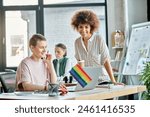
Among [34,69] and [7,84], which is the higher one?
[34,69]

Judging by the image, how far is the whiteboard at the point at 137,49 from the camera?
4.98 metres

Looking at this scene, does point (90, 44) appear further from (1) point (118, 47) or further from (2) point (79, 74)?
(1) point (118, 47)

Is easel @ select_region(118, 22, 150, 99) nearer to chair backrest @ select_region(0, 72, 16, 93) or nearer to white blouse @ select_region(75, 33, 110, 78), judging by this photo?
white blouse @ select_region(75, 33, 110, 78)

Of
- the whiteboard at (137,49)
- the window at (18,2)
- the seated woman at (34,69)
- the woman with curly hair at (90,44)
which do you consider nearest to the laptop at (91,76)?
the seated woman at (34,69)

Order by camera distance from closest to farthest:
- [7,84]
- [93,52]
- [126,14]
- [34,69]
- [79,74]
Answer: [79,74] → [34,69] → [7,84] → [93,52] → [126,14]

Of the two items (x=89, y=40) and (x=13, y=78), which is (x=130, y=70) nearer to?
(x=89, y=40)

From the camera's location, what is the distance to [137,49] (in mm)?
5148

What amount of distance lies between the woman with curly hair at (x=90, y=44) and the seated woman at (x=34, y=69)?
0.58 meters

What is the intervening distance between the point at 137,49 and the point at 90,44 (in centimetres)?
215

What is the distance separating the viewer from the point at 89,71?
2.32 metres

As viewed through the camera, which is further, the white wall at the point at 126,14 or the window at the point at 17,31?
the window at the point at 17,31

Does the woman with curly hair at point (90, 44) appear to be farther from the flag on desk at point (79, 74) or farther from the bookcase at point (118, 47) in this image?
the bookcase at point (118, 47)

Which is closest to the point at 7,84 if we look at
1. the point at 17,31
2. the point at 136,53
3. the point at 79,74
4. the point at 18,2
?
the point at 79,74

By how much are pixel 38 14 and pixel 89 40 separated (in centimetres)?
341
